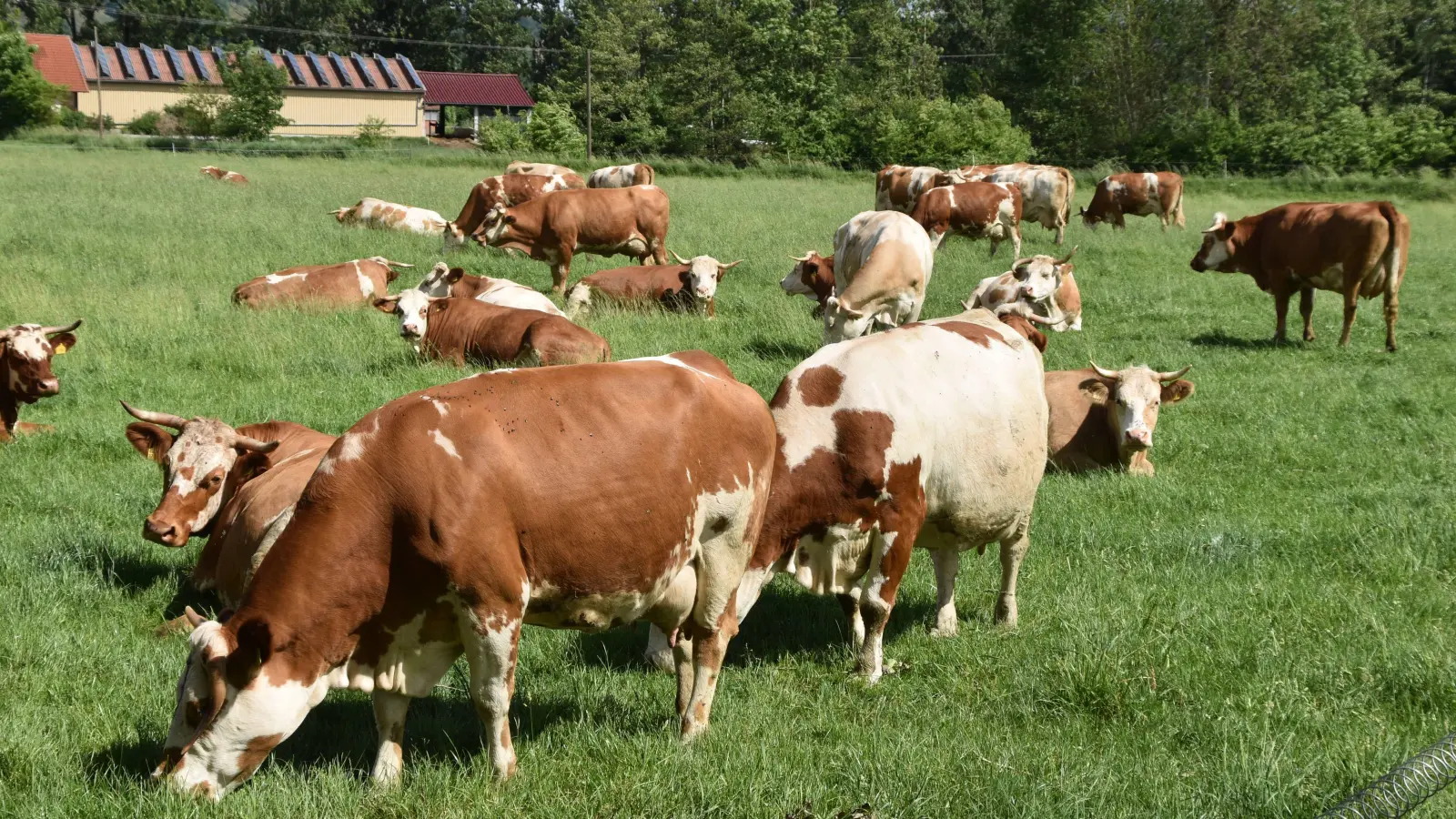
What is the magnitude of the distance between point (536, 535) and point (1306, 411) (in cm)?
967

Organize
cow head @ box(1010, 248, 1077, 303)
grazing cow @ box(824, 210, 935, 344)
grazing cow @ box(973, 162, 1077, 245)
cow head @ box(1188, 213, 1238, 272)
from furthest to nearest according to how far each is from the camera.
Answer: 1. grazing cow @ box(973, 162, 1077, 245)
2. cow head @ box(1188, 213, 1238, 272)
3. cow head @ box(1010, 248, 1077, 303)
4. grazing cow @ box(824, 210, 935, 344)

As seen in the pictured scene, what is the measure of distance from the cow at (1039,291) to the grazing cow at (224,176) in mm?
22333

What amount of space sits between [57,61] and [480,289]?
86.2m

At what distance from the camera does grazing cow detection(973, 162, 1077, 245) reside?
27828 mm

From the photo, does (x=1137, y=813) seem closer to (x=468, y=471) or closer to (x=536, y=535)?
(x=536, y=535)

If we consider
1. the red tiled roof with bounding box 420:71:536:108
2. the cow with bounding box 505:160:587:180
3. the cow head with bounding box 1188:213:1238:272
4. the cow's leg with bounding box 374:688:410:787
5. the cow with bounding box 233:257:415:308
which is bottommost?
the cow with bounding box 233:257:415:308

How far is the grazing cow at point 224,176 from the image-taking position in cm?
3202

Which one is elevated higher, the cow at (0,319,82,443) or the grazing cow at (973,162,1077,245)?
the grazing cow at (973,162,1077,245)

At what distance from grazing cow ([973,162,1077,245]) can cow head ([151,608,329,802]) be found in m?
24.9

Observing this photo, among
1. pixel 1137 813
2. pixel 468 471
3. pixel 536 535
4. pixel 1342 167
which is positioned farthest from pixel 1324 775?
pixel 1342 167

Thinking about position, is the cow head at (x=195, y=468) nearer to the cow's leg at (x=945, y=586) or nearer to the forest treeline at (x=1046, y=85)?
the cow's leg at (x=945, y=586)

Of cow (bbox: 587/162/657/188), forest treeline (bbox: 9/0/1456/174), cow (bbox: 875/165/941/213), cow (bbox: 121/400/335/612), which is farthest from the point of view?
forest treeline (bbox: 9/0/1456/174)

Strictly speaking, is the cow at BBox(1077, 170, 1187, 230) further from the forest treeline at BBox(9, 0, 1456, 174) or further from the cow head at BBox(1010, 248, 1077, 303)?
the forest treeline at BBox(9, 0, 1456, 174)

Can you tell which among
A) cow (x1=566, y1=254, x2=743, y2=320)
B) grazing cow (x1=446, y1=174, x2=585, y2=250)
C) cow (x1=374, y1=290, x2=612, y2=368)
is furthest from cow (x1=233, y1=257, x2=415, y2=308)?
grazing cow (x1=446, y1=174, x2=585, y2=250)
